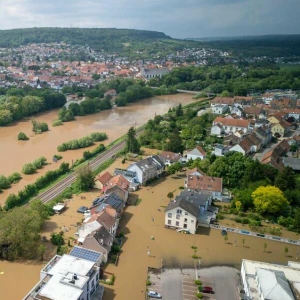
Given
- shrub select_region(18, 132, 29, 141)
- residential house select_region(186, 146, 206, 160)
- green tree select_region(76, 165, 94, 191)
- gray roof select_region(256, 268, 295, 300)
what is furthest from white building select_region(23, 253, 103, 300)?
shrub select_region(18, 132, 29, 141)

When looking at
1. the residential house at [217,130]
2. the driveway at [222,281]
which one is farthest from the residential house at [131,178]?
the residential house at [217,130]

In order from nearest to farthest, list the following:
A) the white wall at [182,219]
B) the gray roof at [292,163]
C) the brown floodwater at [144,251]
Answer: the brown floodwater at [144,251], the white wall at [182,219], the gray roof at [292,163]

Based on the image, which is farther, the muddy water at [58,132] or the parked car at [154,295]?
the muddy water at [58,132]

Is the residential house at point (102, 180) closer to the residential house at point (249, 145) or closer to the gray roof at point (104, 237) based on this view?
the gray roof at point (104, 237)

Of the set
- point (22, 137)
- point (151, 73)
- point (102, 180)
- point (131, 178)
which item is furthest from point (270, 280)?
point (151, 73)

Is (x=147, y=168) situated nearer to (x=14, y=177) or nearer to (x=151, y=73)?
(x=14, y=177)

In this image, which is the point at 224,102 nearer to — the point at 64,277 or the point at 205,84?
the point at 205,84
